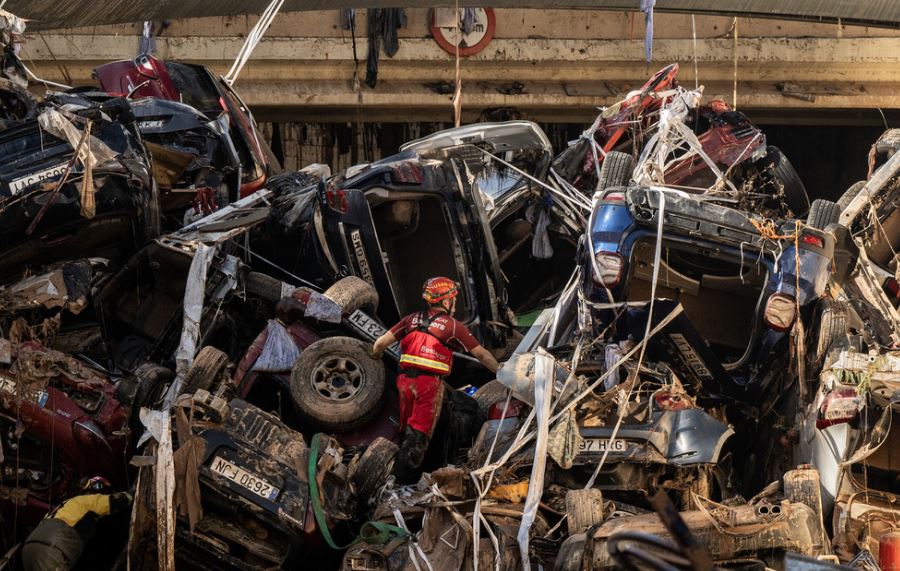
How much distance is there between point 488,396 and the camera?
10.3 metres

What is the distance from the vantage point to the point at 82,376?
371 inches

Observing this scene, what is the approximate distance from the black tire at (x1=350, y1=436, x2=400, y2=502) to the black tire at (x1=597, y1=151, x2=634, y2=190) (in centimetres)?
383

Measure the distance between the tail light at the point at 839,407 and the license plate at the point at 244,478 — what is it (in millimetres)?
3189

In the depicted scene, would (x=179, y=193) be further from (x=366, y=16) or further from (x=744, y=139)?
(x=366, y=16)

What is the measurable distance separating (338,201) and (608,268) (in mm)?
2639

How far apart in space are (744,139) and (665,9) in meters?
4.19

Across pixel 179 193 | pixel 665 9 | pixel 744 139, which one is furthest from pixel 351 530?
pixel 665 9

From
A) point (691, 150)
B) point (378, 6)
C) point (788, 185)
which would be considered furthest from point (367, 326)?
point (378, 6)

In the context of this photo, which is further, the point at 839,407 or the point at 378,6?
the point at 378,6

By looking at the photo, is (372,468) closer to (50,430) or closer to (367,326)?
(367,326)

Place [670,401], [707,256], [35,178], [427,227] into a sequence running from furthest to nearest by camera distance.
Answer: [427,227] → [35,178] → [707,256] → [670,401]

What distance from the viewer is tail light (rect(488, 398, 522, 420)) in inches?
372

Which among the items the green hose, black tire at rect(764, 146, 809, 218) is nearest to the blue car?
the green hose

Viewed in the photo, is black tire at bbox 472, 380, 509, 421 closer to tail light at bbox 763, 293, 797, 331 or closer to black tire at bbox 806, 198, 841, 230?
tail light at bbox 763, 293, 797, 331
